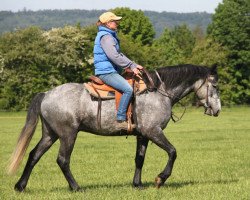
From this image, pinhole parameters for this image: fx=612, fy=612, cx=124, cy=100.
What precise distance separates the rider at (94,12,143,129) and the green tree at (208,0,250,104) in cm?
7893

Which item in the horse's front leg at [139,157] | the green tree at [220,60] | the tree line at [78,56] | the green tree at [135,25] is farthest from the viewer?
the green tree at [135,25]

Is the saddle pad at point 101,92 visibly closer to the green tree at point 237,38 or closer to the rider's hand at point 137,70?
the rider's hand at point 137,70

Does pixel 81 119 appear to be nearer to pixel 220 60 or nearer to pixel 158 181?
pixel 158 181

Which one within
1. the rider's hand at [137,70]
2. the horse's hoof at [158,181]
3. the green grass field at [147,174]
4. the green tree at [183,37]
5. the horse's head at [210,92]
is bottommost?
the green tree at [183,37]

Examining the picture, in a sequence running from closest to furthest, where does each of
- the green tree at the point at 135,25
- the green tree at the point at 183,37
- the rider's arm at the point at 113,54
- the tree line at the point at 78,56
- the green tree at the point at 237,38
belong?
the rider's arm at the point at 113,54
the tree line at the point at 78,56
the green tree at the point at 237,38
the green tree at the point at 135,25
the green tree at the point at 183,37

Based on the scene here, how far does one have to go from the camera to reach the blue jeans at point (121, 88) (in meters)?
12.2

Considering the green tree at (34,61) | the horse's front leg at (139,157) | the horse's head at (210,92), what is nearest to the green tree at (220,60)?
the green tree at (34,61)

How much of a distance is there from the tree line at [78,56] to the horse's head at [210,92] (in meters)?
67.1

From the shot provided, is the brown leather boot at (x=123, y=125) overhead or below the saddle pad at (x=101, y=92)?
below

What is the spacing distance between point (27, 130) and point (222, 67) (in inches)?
3158

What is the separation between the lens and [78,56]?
8731 cm

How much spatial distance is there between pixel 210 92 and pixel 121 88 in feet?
7.45

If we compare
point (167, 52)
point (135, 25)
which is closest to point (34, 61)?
point (135, 25)

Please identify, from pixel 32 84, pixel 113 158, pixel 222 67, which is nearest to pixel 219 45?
pixel 222 67
